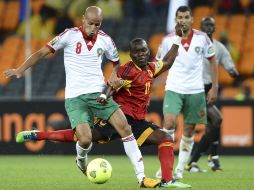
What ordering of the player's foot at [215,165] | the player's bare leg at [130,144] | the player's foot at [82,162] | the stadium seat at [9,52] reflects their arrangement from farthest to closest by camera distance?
the stadium seat at [9,52]
the player's foot at [215,165]
the player's foot at [82,162]
the player's bare leg at [130,144]

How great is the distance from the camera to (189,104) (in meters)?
12.4

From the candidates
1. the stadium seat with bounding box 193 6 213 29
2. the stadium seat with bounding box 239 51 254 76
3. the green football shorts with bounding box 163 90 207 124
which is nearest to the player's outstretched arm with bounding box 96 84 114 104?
the green football shorts with bounding box 163 90 207 124

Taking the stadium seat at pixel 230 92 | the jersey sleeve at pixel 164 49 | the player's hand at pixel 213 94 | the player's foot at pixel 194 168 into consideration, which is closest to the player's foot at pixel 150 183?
the jersey sleeve at pixel 164 49

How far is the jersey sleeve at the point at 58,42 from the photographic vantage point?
1084 centimetres

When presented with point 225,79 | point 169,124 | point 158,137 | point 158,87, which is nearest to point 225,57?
point 169,124

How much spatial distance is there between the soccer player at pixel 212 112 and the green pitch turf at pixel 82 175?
275 mm

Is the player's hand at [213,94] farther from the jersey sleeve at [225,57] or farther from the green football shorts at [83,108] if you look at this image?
the green football shorts at [83,108]

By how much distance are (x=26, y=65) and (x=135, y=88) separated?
1.33 m

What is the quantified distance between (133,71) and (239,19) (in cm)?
1245

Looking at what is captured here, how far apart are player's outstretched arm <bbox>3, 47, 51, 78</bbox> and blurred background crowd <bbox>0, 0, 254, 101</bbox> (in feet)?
33.7

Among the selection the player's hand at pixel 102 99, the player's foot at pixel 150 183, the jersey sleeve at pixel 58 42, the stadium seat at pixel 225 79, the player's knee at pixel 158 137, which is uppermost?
the jersey sleeve at pixel 58 42

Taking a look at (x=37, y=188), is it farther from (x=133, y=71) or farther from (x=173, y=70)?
(x=173, y=70)

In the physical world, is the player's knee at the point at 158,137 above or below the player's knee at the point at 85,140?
above

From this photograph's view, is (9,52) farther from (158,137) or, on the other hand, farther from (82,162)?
(158,137)
